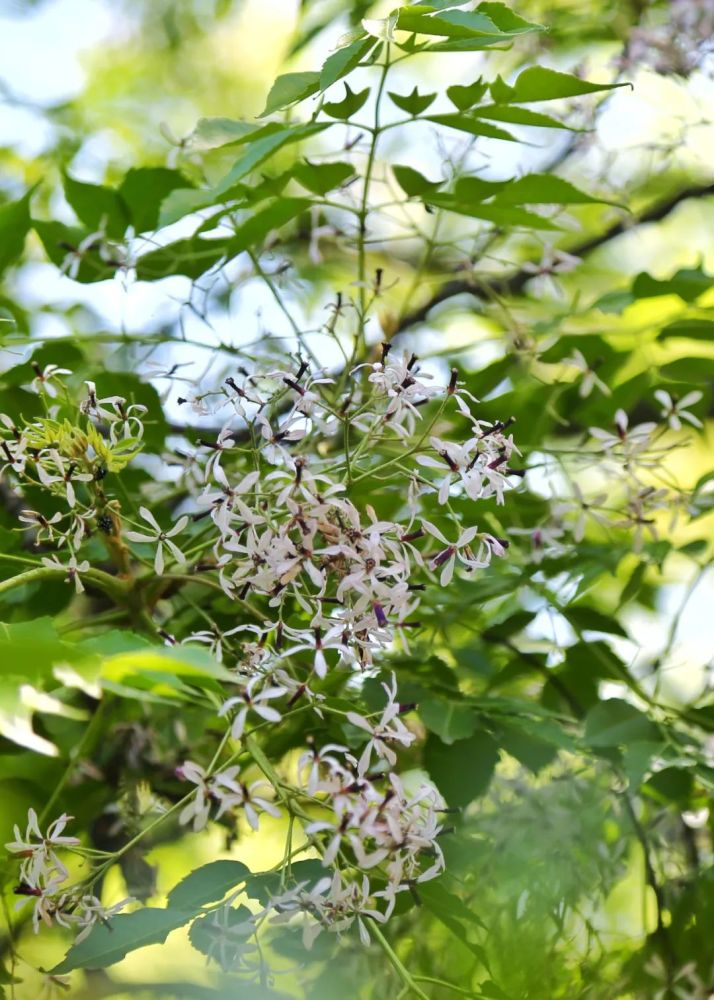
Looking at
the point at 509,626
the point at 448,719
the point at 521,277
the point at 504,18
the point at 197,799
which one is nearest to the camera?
the point at 197,799

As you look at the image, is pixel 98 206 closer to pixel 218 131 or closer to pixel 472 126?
pixel 218 131

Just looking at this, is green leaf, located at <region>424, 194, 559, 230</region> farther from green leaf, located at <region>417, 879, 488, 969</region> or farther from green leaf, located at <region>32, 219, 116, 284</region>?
green leaf, located at <region>417, 879, 488, 969</region>

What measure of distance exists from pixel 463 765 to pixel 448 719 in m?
0.04

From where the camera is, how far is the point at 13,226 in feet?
3.14

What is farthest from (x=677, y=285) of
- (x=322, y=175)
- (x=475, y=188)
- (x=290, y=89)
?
(x=290, y=89)

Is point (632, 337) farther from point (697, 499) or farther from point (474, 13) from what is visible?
point (474, 13)

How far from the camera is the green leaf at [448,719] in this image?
0.83 meters

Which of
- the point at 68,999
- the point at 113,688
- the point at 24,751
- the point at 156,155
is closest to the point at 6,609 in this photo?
the point at 24,751

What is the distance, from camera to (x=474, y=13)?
27.9 inches

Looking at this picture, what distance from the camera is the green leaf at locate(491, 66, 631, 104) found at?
828 mm

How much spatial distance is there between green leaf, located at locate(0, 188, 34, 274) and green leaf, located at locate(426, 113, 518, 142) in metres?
0.34

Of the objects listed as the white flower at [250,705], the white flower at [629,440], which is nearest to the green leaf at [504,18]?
the white flower at [629,440]

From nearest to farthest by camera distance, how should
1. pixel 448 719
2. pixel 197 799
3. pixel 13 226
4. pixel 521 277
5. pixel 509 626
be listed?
1. pixel 197 799
2. pixel 448 719
3. pixel 13 226
4. pixel 509 626
5. pixel 521 277

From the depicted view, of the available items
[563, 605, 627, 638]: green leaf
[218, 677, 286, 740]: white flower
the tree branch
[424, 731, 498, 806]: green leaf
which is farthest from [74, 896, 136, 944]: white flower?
the tree branch
